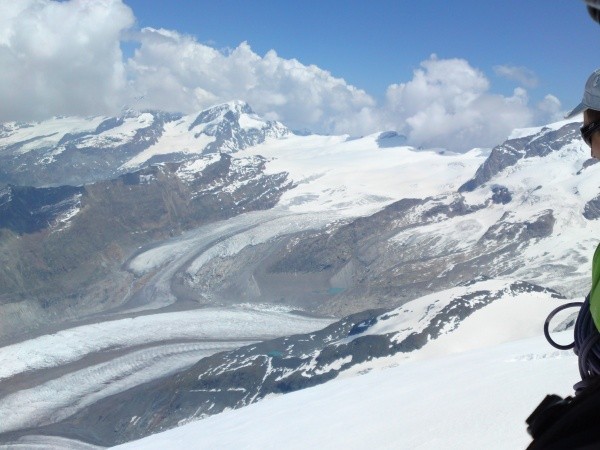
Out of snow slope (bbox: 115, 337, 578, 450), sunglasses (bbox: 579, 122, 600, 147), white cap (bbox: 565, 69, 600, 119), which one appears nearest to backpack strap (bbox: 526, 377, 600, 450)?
sunglasses (bbox: 579, 122, 600, 147)

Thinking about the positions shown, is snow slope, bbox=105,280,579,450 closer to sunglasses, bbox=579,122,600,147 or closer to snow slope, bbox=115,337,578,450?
snow slope, bbox=115,337,578,450


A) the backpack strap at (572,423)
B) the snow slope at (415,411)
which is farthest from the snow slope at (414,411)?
the backpack strap at (572,423)

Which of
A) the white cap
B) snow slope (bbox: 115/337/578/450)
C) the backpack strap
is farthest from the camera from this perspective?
snow slope (bbox: 115/337/578/450)

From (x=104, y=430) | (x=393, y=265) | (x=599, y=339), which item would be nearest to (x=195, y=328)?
(x=104, y=430)

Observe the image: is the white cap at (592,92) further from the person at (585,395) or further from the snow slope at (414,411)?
the snow slope at (414,411)

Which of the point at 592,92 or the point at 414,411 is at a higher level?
the point at 592,92

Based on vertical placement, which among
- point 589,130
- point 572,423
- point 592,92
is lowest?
point 572,423

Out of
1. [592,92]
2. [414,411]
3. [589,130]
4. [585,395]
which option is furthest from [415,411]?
[592,92]

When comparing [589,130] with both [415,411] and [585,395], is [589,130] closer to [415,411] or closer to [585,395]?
[585,395]
